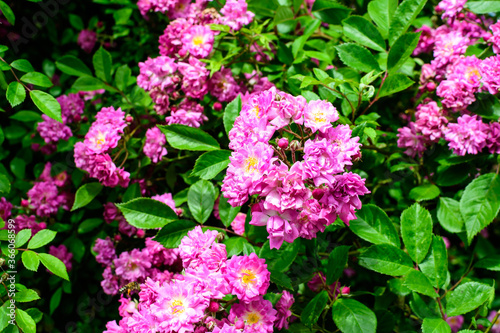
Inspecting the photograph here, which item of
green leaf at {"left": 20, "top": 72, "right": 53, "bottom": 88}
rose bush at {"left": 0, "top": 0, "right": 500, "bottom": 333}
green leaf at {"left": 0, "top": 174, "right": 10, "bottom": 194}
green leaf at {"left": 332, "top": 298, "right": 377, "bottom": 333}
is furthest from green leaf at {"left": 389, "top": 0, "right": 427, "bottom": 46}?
green leaf at {"left": 0, "top": 174, "right": 10, "bottom": 194}

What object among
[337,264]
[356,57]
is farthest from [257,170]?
[356,57]

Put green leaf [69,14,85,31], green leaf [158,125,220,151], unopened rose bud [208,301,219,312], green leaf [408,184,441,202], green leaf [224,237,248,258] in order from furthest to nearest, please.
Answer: green leaf [69,14,85,31]
green leaf [408,184,441,202]
green leaf [158,125,220,151]
green leaf [224,237,248,258]
unopened rose bud [208,301,219,312]

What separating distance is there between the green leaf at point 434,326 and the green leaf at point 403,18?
0.96 metres

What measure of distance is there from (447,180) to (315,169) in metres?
0.86

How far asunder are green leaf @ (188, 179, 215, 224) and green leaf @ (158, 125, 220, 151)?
0.13 meters

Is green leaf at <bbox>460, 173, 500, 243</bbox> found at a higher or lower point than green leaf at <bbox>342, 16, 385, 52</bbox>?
lower

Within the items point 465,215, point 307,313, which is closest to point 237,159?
point 307,313

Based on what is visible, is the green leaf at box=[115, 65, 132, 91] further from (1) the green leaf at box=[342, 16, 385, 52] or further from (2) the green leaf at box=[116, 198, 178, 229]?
(1) the green leaf at box=[342, 16, 385, 52]

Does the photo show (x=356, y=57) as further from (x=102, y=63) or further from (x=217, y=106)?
(x=102, y=63)

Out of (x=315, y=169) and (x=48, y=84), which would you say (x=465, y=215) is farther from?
(x=48, y=84)

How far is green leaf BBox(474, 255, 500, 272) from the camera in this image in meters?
1.50

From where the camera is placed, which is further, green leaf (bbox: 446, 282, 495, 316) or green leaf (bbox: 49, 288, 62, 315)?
green leaf (bbox: 49, 288, 62, 315)

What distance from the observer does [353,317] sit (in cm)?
125

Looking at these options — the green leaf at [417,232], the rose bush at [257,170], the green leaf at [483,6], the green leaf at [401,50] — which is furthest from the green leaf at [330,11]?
the green leaf at [417,232]
